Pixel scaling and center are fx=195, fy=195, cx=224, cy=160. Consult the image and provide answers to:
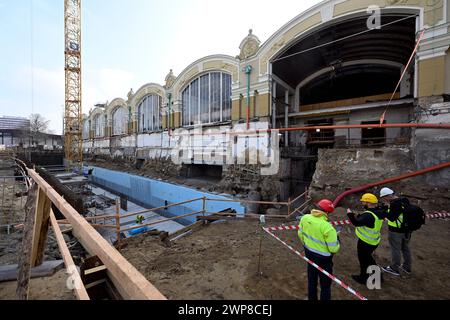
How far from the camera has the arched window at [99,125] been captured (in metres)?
33.1

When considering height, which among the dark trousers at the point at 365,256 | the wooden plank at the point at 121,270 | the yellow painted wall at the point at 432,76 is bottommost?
the dark trousers at the point at 365,256

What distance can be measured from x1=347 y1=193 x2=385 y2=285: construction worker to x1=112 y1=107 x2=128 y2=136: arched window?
94.2 feet

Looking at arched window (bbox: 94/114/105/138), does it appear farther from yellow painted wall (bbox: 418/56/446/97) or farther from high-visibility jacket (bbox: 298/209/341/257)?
yellow painted wall (bbox: 418/56/446/97)

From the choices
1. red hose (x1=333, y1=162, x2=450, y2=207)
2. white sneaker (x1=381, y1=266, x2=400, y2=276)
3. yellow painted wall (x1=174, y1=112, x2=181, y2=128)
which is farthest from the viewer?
yellow painted wall (x1=174, y1=112, x2=181, y2=128)

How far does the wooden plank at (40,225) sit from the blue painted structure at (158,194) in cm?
776

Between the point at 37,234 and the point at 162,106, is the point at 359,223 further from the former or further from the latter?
the point at 162,106

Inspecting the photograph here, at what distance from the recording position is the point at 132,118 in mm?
25312

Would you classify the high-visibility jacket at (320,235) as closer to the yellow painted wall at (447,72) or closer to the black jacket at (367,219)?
the black jacket at (367,219)

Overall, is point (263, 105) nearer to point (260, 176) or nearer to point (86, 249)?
point (260, 176)

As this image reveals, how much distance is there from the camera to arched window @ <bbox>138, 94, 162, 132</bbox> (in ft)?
72.8

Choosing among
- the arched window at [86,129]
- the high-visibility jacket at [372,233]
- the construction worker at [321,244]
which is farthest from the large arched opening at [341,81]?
the arched window at [86,129]

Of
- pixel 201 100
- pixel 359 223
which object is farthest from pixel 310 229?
pixel 201 100

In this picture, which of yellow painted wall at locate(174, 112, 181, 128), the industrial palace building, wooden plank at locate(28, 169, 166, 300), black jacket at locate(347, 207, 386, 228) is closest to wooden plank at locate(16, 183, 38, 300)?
wooden plank at locate(28, 169, 166, 300)

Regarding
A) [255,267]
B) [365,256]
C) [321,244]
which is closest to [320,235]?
[321,244]
